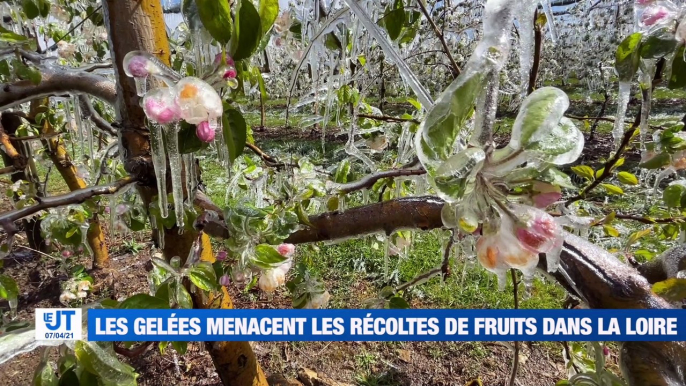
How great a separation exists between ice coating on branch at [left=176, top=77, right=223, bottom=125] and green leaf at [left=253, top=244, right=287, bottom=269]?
0.83ft

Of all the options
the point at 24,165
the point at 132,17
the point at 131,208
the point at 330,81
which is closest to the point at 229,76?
the point at 132,17

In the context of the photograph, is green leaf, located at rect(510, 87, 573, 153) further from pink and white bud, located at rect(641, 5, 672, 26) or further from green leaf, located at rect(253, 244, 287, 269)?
green leaf, located at rect(253, 244, 287, 269)

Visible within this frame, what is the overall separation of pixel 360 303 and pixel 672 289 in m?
1.69

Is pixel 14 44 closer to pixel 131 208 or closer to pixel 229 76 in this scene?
pixel 131 208

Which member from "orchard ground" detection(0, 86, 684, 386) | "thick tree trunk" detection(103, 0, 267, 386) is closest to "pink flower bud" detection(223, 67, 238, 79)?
"thick tree trunk" detection(103, 0, 267, 386)

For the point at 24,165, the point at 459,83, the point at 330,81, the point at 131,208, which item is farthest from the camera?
the point at 24,165

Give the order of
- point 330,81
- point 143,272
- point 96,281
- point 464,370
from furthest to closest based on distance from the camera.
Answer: point 143,272, point 96,281, point 464,370, point 330,81

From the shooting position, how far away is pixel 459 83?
33 cm

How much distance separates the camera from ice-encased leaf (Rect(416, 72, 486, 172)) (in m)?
0.33

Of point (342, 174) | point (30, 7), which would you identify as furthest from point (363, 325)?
point (30, 7)

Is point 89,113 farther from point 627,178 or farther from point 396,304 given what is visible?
point 627,178

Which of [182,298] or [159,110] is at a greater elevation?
[159,110]

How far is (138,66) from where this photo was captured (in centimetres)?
47

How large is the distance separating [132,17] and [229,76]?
24 cm
